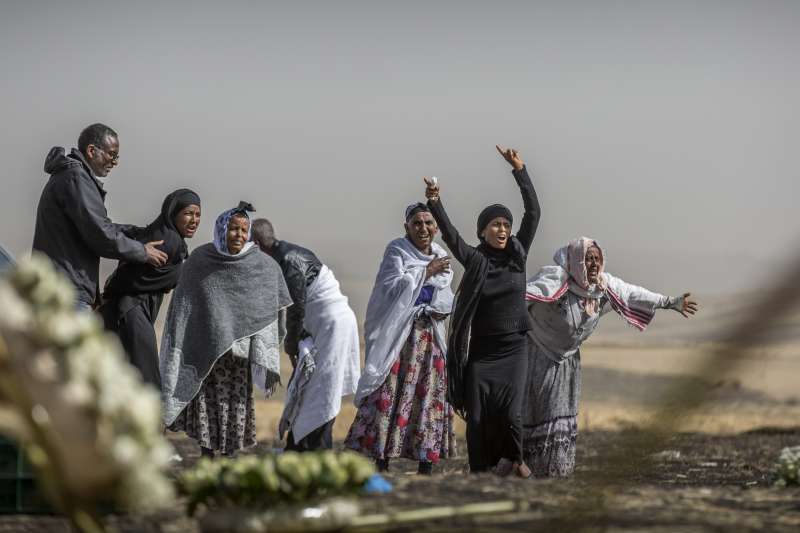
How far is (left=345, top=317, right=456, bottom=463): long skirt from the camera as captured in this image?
1118 cm

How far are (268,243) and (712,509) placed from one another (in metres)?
5.78

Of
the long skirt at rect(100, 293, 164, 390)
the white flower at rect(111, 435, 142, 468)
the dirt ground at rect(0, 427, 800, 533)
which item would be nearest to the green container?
the dirt ground at rect(0, 427, 800, 533)

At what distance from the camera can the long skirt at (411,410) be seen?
440 inches

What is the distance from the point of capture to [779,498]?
770 cm

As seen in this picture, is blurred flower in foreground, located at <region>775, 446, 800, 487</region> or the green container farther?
blurred flower in foreground, located at <region>775, 446, 800, 487</region>

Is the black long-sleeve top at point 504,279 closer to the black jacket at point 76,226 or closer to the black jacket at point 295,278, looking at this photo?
the black jacket at point 295,278

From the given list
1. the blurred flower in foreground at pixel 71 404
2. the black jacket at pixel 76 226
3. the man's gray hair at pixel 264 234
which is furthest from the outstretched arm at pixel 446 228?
the blurred flower in foreground at pixel 71 404

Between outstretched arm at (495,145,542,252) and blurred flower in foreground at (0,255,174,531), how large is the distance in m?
6.60

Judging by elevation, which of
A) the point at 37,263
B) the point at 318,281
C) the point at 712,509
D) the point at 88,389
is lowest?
the point at 712,509

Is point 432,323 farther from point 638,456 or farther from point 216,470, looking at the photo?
point 638,456

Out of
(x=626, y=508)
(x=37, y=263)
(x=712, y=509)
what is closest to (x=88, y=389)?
(x=37, y=263)

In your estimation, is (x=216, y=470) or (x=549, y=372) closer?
(x=216, y=470)

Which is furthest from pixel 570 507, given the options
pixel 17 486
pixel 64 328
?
pixel 64 328

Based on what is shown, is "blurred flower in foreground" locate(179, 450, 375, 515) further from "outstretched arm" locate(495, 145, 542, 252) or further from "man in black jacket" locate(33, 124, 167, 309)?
"outstretched arm" locate(495, 145, 542, 252)
